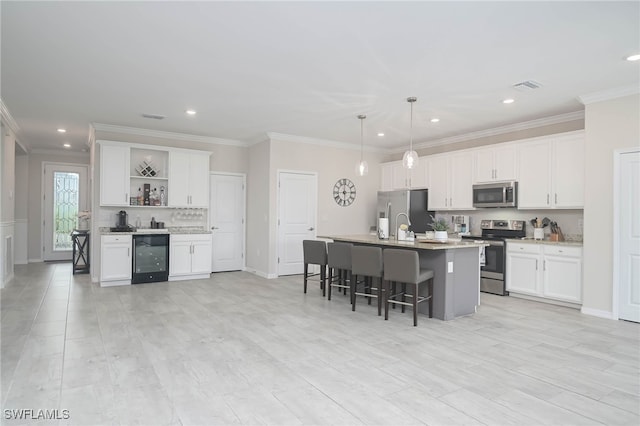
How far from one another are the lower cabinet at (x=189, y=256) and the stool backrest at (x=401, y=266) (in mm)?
3864

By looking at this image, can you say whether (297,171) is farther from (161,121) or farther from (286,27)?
(286,27)

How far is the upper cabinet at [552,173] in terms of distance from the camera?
17.4ft

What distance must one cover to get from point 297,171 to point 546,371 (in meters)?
5.39

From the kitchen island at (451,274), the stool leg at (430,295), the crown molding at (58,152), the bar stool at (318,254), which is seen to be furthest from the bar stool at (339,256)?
the crown molding at (58,152)

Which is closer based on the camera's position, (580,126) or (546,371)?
(546,371)

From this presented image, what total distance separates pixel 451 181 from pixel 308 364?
4.95 meters

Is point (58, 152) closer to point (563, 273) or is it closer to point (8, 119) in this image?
point (8, 119)

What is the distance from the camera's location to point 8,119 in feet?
19.9

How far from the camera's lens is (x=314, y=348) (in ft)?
11.5

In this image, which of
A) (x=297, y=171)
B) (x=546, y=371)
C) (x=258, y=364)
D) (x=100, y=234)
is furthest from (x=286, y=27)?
(x=100, y=234)

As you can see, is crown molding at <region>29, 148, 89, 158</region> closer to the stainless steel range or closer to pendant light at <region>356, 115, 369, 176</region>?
pendant light at <region>356, 115, 369, 176</region>

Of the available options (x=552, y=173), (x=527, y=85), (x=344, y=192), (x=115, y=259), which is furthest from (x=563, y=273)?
(x=115, y=259)

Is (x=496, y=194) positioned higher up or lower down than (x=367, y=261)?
higher up

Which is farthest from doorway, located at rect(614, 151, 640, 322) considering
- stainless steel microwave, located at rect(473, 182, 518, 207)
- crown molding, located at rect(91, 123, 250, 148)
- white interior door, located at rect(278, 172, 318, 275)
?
crown molding, located at rect(91, 123, 250, 148)
